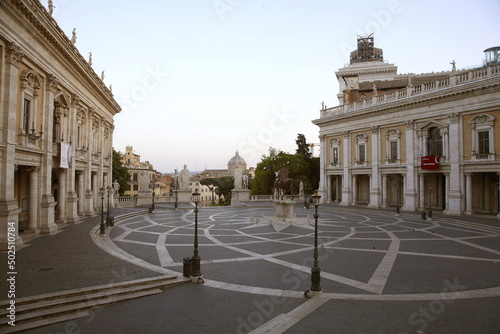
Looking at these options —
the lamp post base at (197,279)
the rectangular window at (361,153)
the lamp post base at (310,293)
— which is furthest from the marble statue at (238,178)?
the lamp post base at (310,293)

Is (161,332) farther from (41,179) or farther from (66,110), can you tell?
(66,110)

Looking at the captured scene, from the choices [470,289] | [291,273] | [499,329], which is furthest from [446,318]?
[291,273]

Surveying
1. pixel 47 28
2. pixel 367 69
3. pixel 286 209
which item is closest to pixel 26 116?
pixel 47 28

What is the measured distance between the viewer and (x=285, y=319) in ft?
25.6

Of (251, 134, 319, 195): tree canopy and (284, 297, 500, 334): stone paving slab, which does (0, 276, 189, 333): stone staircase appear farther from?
(251, 134, 319, 195): tree canopy

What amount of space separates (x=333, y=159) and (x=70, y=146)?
32.1 metres

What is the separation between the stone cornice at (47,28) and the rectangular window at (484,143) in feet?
112

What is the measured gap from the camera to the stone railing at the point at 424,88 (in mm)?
27320

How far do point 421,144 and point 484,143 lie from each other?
5620 mm

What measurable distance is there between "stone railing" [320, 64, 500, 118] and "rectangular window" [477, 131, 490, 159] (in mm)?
4990

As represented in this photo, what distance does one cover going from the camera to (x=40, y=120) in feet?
57.7

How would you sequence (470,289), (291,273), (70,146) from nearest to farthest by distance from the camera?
(470,289) → (291,273) → (70,146)

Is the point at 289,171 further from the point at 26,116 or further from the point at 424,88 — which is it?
the point at 26,116

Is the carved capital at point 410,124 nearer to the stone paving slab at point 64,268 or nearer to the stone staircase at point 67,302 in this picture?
the stone paving slab at point 64,268
